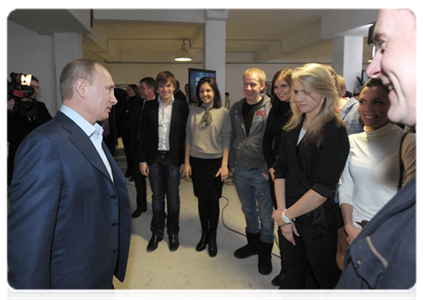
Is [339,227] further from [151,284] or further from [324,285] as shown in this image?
[151,284]

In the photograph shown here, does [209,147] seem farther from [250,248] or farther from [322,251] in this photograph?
[322,251]

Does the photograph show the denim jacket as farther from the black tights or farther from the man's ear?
the man's ear

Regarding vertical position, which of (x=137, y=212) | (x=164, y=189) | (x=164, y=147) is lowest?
(x=137, y=212)

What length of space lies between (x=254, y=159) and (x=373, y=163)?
111 cm

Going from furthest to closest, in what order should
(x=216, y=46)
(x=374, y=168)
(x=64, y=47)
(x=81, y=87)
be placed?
(x=64, y=47) → (x=216, y=46) → (x=374, y=168) → (x=81, y=87)

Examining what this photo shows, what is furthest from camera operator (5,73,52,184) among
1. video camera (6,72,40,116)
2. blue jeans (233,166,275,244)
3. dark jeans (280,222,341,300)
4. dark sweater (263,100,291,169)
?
dark jeans (280,222,341,300)

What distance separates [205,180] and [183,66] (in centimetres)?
1072

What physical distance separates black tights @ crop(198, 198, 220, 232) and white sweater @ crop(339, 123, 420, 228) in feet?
4.58

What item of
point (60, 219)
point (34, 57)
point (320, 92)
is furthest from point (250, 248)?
point (34, 57)

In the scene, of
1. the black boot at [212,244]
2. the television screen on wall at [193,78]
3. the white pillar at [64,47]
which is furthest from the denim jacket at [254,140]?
the white pillar at [64,47]

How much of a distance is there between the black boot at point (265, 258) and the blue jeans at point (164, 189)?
914mm

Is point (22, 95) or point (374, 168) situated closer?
point (374, 168)

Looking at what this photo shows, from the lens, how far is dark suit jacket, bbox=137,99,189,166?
9.14 feet

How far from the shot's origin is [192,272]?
2.46 metres
